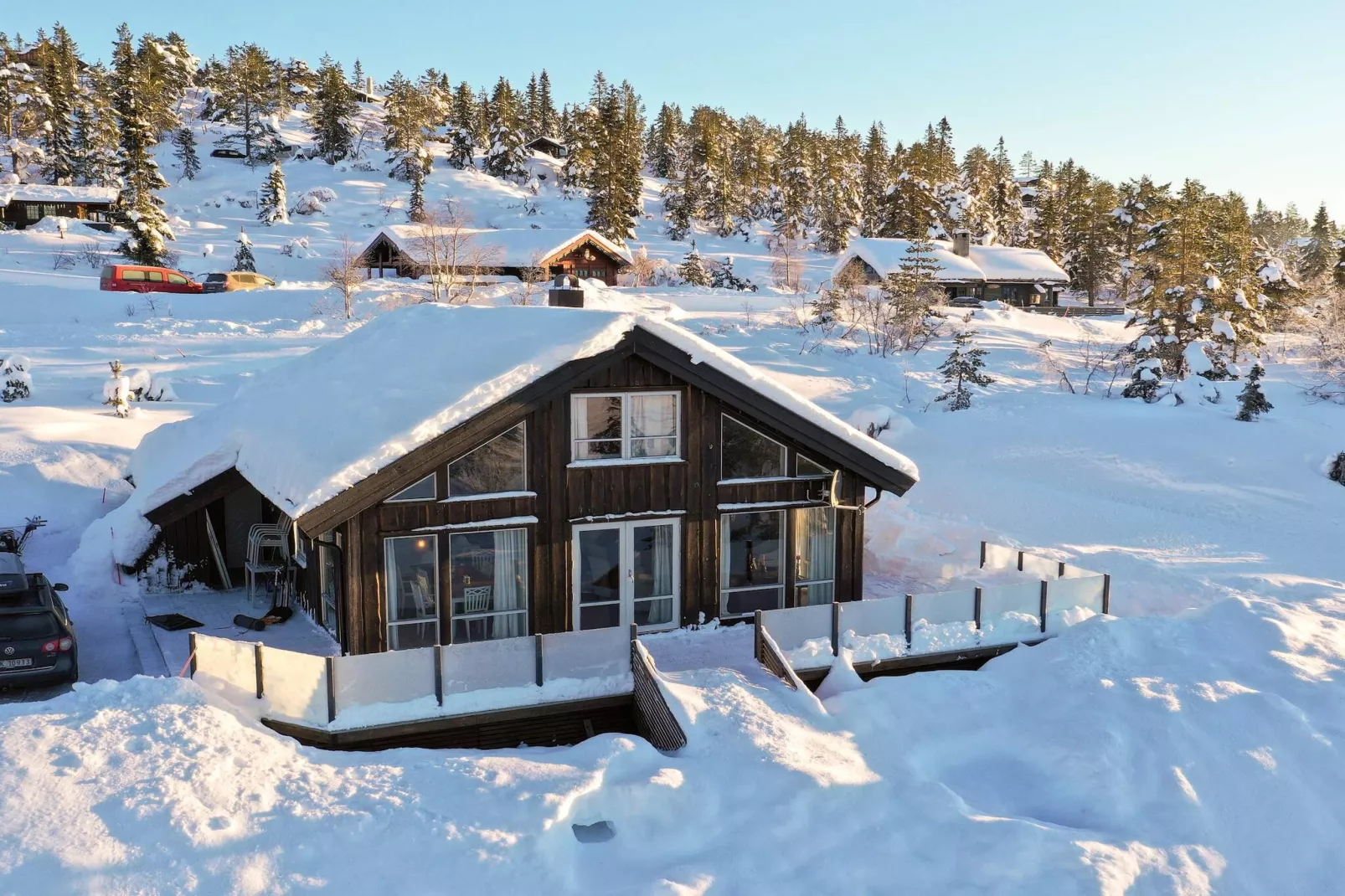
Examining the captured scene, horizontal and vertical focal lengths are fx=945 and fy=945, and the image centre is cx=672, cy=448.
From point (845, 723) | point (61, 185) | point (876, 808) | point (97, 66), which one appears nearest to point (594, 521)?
point (845, 723)

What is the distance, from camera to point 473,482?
42.2 ft

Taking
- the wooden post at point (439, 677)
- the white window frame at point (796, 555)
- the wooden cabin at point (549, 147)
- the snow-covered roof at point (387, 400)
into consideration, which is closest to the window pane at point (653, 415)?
the snow-covered roof at point (387, 400)

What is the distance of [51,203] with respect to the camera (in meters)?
62.0

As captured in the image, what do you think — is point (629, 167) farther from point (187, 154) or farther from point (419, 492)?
point (419, 492)

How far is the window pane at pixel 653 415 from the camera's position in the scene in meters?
13.8

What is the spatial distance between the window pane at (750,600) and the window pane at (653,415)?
109 inches

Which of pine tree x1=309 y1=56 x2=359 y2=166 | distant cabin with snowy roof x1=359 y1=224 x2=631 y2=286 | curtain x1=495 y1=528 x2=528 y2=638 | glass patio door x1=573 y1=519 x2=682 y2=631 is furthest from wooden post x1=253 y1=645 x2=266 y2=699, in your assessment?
pine tree x1=309 y1=56 x2=359 y2=166

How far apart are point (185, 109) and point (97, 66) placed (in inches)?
407

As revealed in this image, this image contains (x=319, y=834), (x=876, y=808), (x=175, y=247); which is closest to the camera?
(x=319, y=834)

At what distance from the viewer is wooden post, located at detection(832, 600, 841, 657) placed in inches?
514

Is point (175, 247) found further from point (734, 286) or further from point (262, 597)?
point (262, 597)

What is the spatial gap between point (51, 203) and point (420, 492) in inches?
2527

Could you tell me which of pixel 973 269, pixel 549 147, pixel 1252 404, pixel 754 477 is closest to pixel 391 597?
pixel 754 477

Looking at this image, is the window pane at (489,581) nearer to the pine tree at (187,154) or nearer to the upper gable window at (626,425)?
the upper gable window at (626,425)
